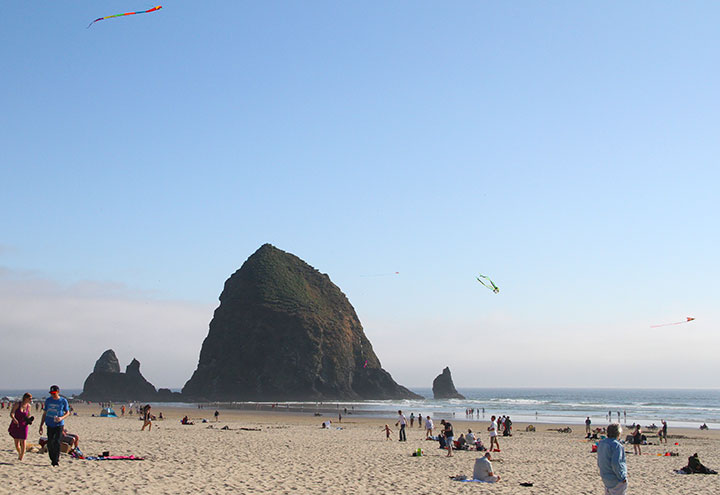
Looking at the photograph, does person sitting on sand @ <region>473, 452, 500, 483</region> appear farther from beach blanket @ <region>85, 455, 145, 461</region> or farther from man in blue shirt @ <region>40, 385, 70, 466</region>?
man in blue shirt @ <region>40, 385, 70, 466</region>

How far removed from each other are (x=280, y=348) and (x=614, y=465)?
92.5 meters

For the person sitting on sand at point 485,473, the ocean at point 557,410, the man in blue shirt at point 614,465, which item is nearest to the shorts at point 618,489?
the man in blue shirt at point 614,465

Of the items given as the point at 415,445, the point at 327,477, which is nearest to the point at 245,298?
the point at 415,445

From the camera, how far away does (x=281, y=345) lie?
9725 centimetres

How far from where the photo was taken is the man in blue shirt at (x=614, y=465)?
7301 millimetres

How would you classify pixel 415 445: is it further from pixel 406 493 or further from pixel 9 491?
pixel 9 491

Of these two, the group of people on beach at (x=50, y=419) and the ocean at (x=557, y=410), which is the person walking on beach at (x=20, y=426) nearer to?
the group of people on beach at (x=50, y=419)

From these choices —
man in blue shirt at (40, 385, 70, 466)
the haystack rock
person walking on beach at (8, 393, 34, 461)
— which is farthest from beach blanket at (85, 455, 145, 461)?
the haystack rock

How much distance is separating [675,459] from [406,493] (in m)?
13.4

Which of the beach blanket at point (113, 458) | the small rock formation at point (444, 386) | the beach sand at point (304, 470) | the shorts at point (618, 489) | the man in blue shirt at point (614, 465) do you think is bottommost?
the small rock formation at point (444, 386)

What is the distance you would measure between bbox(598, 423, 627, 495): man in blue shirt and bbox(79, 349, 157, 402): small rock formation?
105628mm

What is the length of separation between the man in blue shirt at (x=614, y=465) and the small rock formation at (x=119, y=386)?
10563 cm

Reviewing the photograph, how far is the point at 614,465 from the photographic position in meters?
7.31

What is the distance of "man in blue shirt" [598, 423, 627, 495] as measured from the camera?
7301 millimetres
